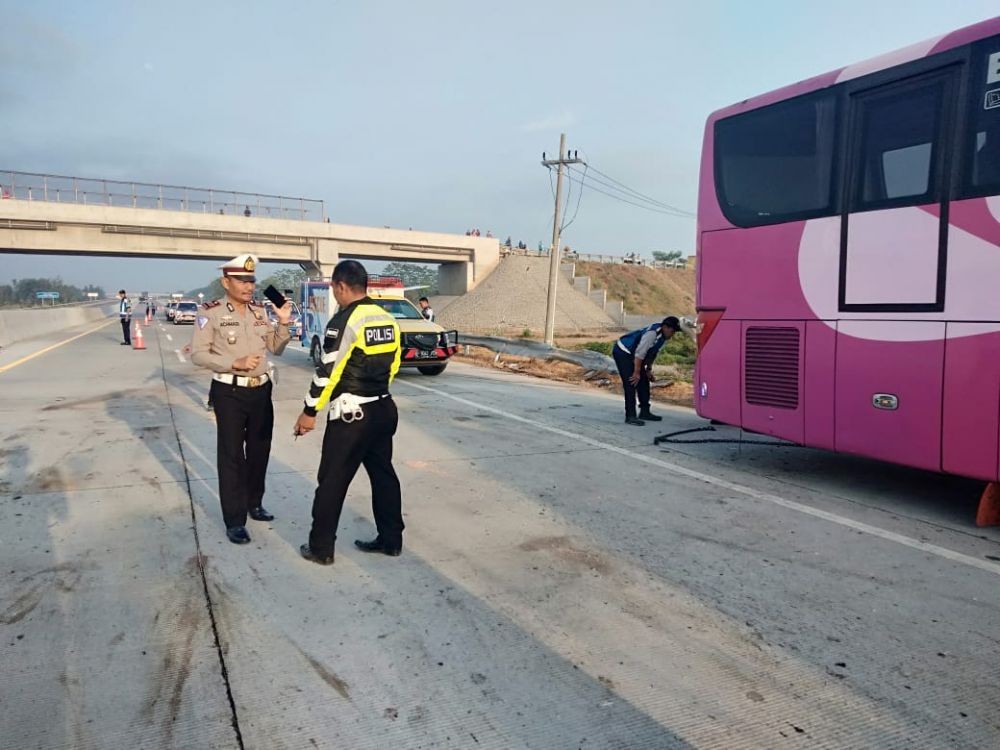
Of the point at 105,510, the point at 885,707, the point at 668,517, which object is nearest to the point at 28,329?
the point at 105,510

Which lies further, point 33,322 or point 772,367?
point 33,322

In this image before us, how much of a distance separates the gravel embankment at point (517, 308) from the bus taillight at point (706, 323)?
35.2 m

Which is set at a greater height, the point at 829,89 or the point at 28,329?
the point at 829,89

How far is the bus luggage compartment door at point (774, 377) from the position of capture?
6344 mm

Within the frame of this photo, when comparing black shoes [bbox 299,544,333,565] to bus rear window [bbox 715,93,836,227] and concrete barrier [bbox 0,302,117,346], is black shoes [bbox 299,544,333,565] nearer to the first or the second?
bus rear window [bbox 715,93,836,227]

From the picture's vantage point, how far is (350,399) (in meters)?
4.24

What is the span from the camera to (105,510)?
544 cm

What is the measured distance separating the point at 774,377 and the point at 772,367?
10 centimetres

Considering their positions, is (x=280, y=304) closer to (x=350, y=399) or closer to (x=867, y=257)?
(x=350, y=399)

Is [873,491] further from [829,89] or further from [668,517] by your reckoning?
[829,89]

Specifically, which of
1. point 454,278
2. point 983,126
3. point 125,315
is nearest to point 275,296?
point 983,126

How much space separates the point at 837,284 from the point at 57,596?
6272 millimetres

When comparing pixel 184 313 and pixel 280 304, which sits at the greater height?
pixel 184 313

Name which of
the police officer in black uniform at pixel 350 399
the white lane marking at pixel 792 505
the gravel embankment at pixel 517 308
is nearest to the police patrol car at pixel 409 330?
the white lane marking at pixel 792 505
